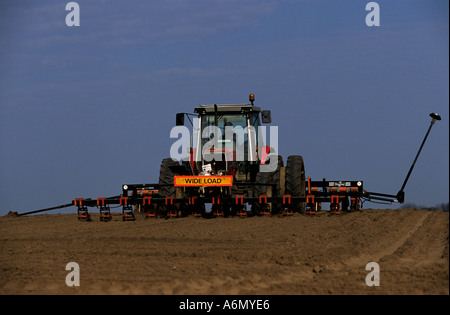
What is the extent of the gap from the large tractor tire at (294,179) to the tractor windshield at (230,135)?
1.51 meters

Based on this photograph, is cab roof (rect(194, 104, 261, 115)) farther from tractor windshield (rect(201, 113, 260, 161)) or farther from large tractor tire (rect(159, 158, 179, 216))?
large tractor tire (rect(159, 158, 179, 216))

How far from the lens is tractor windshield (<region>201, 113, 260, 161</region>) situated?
17719mm

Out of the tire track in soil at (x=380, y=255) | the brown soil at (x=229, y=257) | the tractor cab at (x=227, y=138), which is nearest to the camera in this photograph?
the brown soil at (x=229, y=257)

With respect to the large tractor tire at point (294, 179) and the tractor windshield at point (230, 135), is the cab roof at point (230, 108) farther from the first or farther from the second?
the large tractor tire at point (294, 179)

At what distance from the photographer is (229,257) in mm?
10016

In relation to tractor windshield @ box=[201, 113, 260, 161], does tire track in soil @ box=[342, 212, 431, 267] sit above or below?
below

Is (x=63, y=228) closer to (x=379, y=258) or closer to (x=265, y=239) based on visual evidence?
(x=265, y=239)

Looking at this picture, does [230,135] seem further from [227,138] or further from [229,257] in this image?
[229,257]

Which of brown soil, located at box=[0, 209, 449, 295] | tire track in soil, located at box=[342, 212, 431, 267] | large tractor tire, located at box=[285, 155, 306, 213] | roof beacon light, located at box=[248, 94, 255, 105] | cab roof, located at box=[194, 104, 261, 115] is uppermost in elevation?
roof beacon light, located at box=[248, 94, 255, 105]

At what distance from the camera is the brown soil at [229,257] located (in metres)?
7.85

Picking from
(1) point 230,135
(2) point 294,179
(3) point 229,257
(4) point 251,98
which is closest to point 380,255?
(3) point 229,257

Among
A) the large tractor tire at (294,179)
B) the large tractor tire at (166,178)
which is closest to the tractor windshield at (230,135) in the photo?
the large tractor tire at (166,178)

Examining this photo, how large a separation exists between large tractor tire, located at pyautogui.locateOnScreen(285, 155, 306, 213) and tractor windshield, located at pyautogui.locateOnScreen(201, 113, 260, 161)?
4.95 ft

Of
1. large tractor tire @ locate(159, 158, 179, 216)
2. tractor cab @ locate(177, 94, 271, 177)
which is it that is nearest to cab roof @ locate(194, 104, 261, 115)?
tractor cab @ locate(177, 94, 271, 177)
